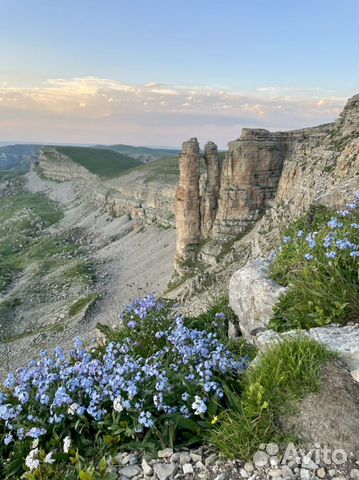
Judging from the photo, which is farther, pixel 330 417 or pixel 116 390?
pixel 116 390

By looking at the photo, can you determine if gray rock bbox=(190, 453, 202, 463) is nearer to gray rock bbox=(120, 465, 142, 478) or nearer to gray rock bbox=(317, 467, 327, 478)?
gray rock bbox=(120, 465, 142, 478)

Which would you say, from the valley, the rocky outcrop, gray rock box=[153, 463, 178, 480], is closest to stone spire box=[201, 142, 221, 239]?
the rocky outcrop

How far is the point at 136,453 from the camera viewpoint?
211 inches

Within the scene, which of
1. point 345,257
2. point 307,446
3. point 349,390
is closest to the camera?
point 307,446

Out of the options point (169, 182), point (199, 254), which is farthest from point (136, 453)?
point (169, 182)

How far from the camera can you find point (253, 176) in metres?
49.2

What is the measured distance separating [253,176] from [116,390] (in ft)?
150

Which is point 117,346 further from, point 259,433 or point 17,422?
point 259,433

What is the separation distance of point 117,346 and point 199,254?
1768 inches

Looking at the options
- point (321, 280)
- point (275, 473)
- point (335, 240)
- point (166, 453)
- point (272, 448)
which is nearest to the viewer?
point (275, 473)

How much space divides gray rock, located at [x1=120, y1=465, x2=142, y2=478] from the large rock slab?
3323mm

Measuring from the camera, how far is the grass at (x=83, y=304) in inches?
1982

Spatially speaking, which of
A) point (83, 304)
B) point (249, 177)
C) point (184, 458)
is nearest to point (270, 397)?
point (184, 458)

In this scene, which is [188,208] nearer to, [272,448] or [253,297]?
[253,297]
